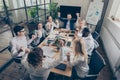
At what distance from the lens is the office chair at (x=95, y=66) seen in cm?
178

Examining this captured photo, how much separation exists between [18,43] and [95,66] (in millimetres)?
1687

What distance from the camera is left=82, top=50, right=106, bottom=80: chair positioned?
70.0 inches

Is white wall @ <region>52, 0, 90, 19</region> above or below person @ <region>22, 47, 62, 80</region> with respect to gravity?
above

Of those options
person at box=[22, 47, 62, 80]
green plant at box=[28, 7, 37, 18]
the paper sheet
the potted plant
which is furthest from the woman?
green plant at box=[28, 7, 37, 18]

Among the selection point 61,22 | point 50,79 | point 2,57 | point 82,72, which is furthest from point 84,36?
point 61,22

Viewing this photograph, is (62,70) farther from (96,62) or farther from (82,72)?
(96,62)

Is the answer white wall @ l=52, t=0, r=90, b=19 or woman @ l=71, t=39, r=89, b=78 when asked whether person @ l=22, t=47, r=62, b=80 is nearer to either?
woman @ l=71, t=39, r=89, b=78

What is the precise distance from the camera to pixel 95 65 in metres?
1.98

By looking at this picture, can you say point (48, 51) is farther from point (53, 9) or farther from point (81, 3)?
point (81, 3)

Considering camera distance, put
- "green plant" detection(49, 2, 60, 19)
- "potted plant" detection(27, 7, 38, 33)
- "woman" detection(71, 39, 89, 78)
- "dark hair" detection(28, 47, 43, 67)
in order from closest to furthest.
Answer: "dark hair" detection(28, 47, 43, 67) < "woman" detection(71, 39, 89, 78) < "potted plant" detection(27, 7, 38, 33) < "green plant" detection(49, 2, 60, 19)

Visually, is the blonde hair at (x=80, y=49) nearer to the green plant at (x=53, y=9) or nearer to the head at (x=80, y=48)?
the head at (x=80, y=48)

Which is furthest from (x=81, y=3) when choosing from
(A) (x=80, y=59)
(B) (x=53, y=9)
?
(A) (x=80, y=59)

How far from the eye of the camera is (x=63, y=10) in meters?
4.68

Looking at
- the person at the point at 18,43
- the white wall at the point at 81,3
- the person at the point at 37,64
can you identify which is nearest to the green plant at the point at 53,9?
the white wall at the point at 81,3
